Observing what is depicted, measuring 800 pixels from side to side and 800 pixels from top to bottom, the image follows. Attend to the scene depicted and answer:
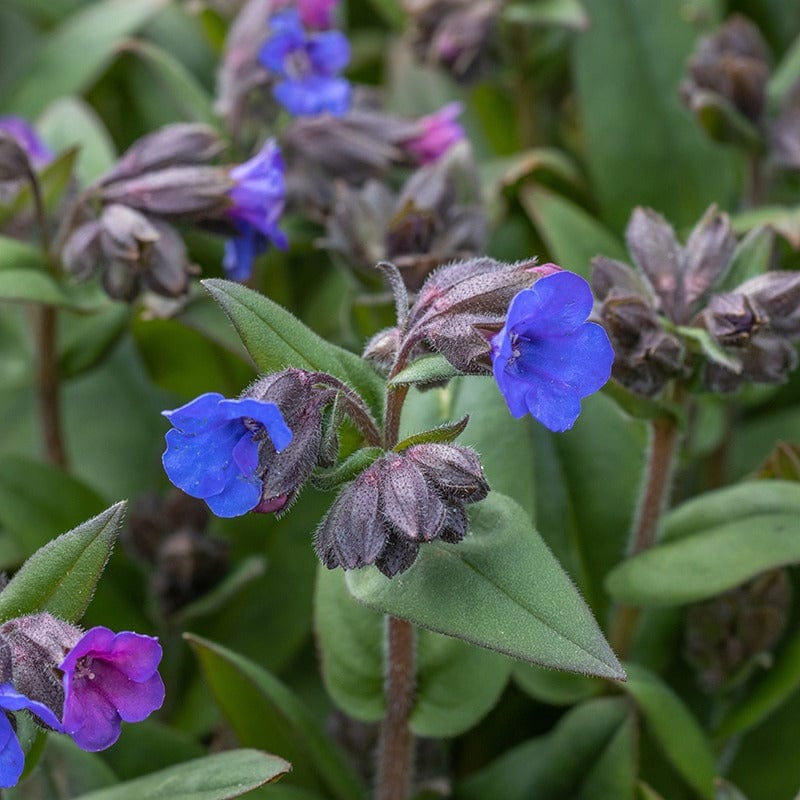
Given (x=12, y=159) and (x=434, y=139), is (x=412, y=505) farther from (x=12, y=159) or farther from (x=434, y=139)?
(x=434, y=139)

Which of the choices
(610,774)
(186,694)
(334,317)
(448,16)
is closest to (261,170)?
(334,317)

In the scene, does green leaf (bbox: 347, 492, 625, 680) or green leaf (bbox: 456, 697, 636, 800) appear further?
green leaf (bbox: 456, 697, 636, 800)

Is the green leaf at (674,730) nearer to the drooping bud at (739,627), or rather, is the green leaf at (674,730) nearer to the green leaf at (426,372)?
the drooping bud at (739,627)

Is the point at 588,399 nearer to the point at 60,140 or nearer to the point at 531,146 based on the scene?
the point at 531,146

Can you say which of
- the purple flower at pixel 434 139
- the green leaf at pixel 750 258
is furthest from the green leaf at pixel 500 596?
the purple flower at pixel 434 139

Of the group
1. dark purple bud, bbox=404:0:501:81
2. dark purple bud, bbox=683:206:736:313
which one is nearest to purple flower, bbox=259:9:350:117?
dark purple bud, bbox=404:0:501:81

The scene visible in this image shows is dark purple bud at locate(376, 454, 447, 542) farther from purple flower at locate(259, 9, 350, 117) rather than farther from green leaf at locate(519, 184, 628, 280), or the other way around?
purple flower at locate(259, 9, 350, 117)

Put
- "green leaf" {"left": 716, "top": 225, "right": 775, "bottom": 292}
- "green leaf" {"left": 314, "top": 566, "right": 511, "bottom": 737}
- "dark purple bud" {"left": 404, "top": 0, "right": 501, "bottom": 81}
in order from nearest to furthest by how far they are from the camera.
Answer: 1. "green leaf" {"left": 314, "top": 566, "right": 511, "bottom": 737}
2. "green leaf" {"left": 716, "top": 225, "right": 775, "bottom": 292}
3. "dark purple bud" {"left": 404, "top": 0, "right": 501, "bottom": 81}
